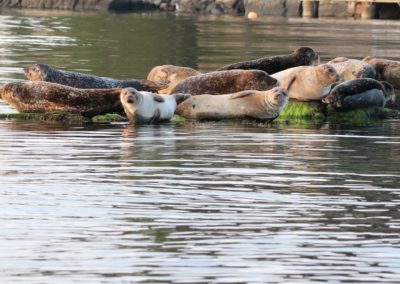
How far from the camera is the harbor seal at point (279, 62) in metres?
20.5

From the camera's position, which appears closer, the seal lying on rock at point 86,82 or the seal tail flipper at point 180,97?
the seal tail flipper at point 180,97

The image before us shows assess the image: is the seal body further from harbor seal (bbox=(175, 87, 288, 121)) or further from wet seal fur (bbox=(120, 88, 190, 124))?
harbor seal (bbox=(175, 87, 288, 121))

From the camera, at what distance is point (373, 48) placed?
133 ft

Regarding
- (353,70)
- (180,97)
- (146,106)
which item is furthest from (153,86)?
(353,70)

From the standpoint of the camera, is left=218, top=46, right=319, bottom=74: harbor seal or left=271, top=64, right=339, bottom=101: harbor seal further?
left=218, top=46, right=319, bottom=74: harbor seal

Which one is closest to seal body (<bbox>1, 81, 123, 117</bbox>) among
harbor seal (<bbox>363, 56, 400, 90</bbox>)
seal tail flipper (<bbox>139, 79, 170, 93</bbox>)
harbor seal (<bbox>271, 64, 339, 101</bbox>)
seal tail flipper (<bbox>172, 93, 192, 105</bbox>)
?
seal tail flipper (<bbox>172, 93, 192, 105</bbox>)

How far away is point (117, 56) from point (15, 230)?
83.7ft

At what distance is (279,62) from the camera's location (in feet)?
67.9

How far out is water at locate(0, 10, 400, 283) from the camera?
28.5 ft

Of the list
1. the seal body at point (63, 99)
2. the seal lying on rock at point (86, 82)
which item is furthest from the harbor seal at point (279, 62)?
the seal body at point (63, 99)

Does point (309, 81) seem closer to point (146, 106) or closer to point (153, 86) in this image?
point (153, 86)

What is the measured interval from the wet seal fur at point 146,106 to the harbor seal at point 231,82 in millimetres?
1007

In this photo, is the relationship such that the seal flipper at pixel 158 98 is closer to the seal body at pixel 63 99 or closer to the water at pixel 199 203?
the water at pixel 199 203

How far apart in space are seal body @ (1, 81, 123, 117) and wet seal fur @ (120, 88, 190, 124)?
385 millimetres
